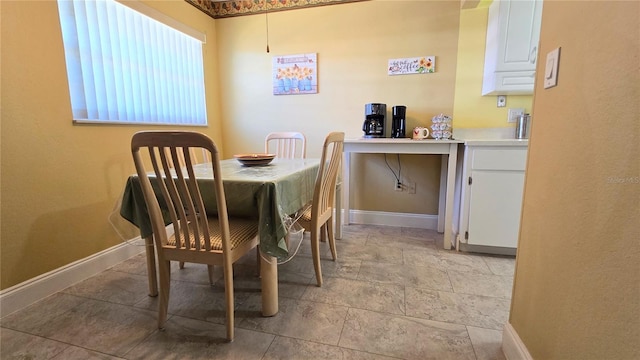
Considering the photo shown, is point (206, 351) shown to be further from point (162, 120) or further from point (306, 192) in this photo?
point (162, 120)

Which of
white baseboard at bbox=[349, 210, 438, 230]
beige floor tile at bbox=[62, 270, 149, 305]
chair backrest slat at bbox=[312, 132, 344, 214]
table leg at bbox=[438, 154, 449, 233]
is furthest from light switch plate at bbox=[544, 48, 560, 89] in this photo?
beige floor tile at bbox=[62, 270, 149, 305]

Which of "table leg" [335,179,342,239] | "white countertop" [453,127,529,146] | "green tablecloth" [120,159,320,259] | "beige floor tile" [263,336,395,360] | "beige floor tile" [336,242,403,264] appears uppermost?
"white countertop" [453,127,529,146]

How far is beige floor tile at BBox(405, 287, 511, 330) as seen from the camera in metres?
1.46

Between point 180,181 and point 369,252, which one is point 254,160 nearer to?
point 180,181

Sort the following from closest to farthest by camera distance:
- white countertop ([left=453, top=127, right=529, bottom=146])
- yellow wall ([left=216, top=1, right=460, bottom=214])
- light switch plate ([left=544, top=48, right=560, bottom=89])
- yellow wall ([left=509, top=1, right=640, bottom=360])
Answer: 1. yellow wall ([left=509, top=1, right=640, bottom=360])
2. light switch plate ([left=544, top=48, right=560, bottom=89])
3. white countertop ([left=453, top=127, right=529, bottom=146])
4. yellow wall ([left=216, top=1, right=460, bottom=214])

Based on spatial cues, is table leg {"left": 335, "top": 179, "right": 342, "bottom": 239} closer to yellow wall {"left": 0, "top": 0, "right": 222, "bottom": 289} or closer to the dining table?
the dining table

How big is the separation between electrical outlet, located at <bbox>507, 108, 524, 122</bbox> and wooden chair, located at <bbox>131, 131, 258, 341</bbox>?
238 centimetres

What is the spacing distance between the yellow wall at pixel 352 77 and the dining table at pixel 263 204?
151 centimetres

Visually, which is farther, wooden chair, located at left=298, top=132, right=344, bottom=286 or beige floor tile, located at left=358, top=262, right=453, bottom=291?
beige floor tile, located at left=358, top=262, right=453, bottom=291

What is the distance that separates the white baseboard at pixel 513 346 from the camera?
110cm

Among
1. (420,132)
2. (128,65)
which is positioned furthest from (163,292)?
(420,132)

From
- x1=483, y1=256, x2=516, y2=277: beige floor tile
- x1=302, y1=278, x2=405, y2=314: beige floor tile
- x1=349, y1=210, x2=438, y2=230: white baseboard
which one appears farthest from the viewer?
x1=349, y1=210, x2=438, y2=230: white baseboard

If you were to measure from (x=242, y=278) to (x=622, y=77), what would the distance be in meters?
1.96

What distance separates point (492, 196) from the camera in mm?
2158
